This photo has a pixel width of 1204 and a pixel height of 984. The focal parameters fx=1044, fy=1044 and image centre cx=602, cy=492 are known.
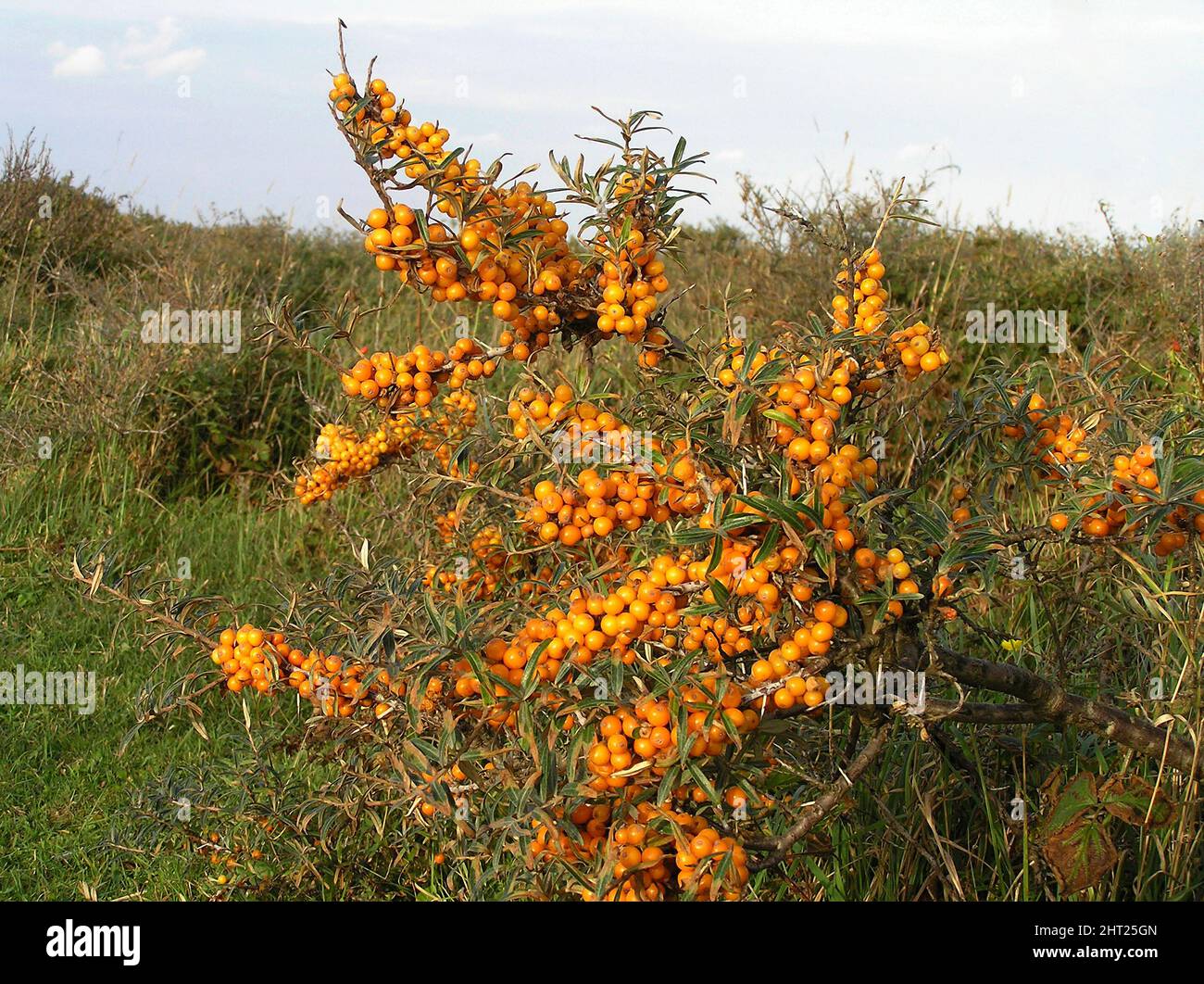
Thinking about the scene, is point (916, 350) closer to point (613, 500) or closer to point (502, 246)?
point (613, 500)

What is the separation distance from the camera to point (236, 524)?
5.09m

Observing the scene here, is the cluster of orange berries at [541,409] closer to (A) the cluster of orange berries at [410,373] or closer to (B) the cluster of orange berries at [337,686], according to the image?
(A) the cluster of orange berries at [410,373]

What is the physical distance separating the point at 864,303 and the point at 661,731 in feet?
2.92

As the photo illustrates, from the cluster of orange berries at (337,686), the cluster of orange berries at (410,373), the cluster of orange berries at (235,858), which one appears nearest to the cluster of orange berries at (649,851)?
the cluster of orange berries at (337,686)

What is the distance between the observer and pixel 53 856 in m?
2.93

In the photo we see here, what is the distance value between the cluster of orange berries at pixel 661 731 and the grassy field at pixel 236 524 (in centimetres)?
40

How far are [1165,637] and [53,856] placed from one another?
3080 millimetres

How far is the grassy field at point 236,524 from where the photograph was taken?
2.46 metres

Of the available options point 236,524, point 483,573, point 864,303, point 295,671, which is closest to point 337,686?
point 295,671

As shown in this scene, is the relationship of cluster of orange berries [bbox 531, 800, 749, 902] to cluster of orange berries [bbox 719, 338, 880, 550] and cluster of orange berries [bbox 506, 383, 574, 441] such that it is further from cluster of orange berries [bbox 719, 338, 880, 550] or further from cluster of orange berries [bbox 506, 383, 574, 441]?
cluster of orange berries [bbox 506, 383, 574, 441]

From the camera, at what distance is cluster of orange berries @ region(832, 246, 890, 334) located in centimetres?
188

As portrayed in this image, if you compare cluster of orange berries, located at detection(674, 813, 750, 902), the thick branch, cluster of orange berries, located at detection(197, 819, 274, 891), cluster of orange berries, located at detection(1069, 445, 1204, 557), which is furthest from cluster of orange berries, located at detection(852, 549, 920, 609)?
cluster of orange berries, located at detection(197, 819, 274, 891)

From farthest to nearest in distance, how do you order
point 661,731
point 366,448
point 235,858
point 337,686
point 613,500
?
point 366,448 < point 235,858 < point 337,686 < point 613,500 < point 661,731

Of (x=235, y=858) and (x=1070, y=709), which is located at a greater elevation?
(x=1070, y=709)
